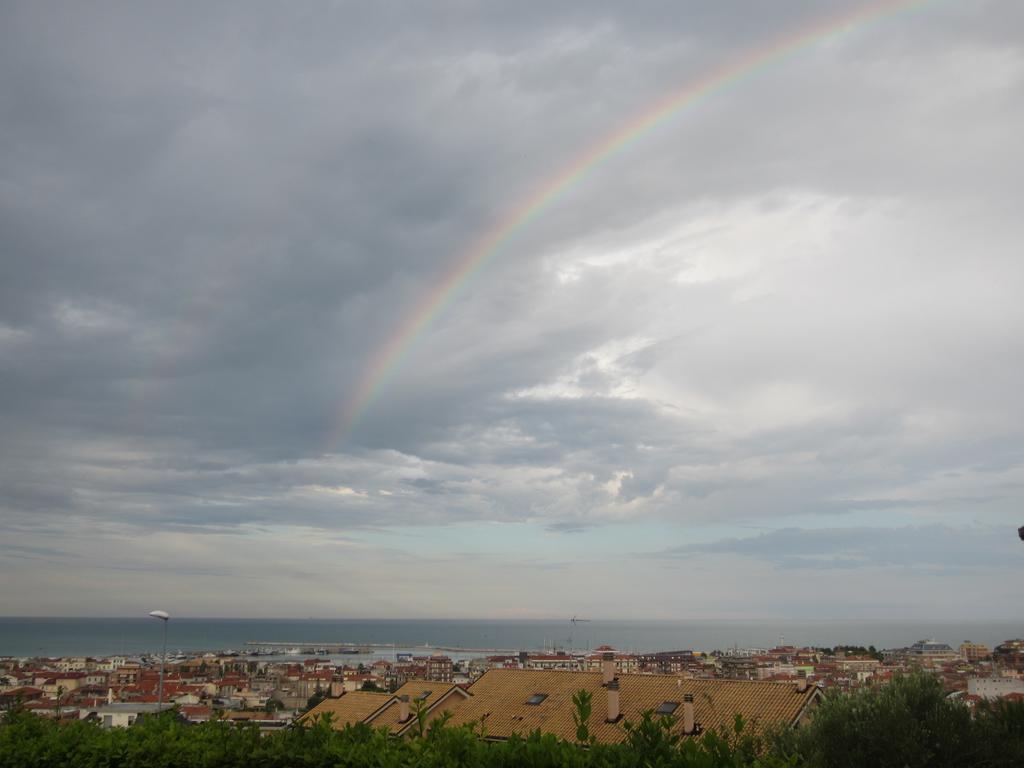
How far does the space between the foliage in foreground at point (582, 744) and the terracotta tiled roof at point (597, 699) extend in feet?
51.9

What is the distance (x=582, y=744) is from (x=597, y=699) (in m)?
24.9

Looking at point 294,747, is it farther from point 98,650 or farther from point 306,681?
point 98,650

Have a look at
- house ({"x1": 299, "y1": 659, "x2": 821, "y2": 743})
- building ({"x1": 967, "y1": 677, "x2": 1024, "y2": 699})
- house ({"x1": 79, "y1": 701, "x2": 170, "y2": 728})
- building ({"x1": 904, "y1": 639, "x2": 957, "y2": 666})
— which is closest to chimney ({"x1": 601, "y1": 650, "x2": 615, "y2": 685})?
house ({"x1": 299, "y1": 659, "x2": 821, "y2": 743})

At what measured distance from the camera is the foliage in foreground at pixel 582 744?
501cm

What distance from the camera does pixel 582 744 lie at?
17.1 ft

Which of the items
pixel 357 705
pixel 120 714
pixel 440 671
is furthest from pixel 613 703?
pixel 440 671

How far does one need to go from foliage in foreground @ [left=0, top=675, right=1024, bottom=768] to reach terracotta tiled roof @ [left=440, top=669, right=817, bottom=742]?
623 inches

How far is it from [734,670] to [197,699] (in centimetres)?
3848

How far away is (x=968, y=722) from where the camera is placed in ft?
25.7

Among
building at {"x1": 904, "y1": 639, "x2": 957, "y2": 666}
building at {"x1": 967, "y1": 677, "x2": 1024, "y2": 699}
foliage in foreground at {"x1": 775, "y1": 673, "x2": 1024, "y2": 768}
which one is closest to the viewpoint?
foliage in foreground at {"x1": 775, "y1": 673, "x2": 1024, "y2": 768}

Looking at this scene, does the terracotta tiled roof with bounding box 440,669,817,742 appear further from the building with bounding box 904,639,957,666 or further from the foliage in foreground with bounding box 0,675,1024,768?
the foliage in foreground with bounding box 0,675,1024,768

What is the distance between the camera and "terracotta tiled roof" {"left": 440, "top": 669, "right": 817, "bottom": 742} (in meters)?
24.6

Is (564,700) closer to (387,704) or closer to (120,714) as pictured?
(387,704)

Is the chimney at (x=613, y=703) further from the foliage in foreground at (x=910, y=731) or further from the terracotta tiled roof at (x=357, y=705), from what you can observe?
the foliage in foreground at (x=910, y=731)
